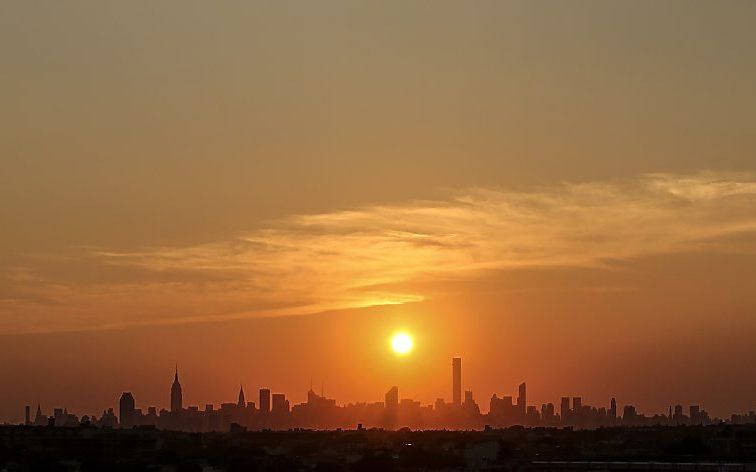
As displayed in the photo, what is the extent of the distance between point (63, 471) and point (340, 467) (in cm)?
3155

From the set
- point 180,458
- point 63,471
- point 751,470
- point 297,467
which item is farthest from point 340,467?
point 751,470

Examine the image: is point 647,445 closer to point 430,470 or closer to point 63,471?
point 430,470

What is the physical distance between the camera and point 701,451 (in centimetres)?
14975

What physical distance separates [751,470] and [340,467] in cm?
6830

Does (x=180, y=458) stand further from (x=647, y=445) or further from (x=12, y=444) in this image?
(x=647, y=445)

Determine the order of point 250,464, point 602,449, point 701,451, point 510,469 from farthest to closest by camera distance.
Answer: point 602,449 < point 250,464 < point 701,451 < point 510,469

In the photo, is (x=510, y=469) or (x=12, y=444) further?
(x=12, y=444)

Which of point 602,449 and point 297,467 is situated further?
point 602,449

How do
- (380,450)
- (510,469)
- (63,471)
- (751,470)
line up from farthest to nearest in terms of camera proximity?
1. (380,450)
2. (63,471)
3. (510,469)
4. (751,470)

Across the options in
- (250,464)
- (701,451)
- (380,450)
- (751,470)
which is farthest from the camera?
(380,450)

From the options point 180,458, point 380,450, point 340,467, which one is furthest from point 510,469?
point 380,450

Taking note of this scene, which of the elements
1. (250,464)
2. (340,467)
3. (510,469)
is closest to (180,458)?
(250,464)

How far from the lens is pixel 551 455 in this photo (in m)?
163

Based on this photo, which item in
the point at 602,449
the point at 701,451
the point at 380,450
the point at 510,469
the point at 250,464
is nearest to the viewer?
the point at 510,469
